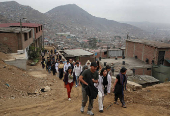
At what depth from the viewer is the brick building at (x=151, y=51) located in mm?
17141

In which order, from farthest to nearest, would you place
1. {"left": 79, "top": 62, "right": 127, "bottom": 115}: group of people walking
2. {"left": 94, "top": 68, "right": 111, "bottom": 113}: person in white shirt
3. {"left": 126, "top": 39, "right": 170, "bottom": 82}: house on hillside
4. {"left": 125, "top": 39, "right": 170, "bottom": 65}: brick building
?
{"left": 125, "top": 39, "right": 170, "bottom": 65}: brick building, {"left": 126, "top": 39, "right": 170, "bottom": 82}: house on hillside, {"left": 94, "top": 68, "right": 111, "bottom": 113}: person in white shirt, {"left": 79, "top": 62, "right": 127, "bottom": 115}: group of people walking

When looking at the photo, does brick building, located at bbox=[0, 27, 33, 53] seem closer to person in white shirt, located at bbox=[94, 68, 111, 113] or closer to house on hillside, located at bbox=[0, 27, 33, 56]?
house on hillside, located at bbox=[0, 27, 33, 56]

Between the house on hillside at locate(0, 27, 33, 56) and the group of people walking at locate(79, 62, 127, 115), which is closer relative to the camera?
the group of people walking at locate(79, 62, 127, 115)

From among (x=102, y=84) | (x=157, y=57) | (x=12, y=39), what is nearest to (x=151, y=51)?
(x=157, y=57)

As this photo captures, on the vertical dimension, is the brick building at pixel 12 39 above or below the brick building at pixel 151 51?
above

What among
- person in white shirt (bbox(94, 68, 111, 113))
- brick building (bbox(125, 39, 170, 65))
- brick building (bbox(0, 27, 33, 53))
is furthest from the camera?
brick building (bbox(125, 39, 170, 65))

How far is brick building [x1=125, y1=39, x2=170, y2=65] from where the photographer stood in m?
17.1

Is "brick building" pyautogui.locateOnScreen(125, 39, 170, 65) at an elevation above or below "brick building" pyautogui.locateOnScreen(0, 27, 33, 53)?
below

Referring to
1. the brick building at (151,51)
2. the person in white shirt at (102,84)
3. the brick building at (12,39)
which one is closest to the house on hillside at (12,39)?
the brick building at (12,39)

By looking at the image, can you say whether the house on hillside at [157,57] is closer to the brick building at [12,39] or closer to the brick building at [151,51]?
the brick building at [151,51]

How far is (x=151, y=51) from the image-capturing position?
17891 millimetres

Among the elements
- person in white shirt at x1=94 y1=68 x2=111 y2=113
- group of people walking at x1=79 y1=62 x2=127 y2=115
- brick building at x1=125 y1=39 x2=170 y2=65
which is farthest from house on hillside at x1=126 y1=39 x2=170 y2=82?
person in white shirt at x1=94 y1=68 x2=111 y2=113

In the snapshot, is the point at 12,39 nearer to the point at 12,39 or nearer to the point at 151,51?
the point at 12,39

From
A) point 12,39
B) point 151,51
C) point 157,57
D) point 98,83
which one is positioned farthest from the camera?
point 151,51
